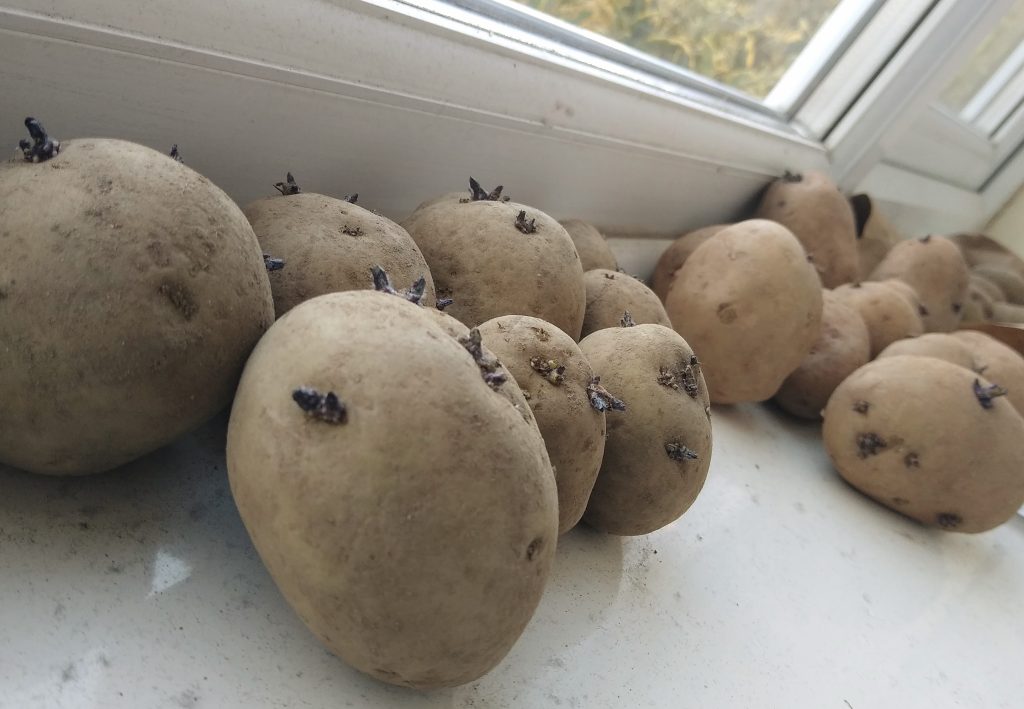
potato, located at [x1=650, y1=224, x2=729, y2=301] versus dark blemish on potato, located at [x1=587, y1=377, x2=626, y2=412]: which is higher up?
dark blemish on potato, located at [x1=587, y1=377, x2=626, y2=412]

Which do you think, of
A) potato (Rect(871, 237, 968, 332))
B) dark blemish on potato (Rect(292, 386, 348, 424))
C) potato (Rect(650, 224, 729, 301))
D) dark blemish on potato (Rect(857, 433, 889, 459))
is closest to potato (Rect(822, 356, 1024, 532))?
dark blemish on potato (Rect(857, 433, 889, 459))

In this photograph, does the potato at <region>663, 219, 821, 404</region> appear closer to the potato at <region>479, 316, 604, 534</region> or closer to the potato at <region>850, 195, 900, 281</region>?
the potato at <region>479, 316, 604, 534</region>

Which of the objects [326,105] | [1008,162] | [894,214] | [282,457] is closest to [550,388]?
[282,457]

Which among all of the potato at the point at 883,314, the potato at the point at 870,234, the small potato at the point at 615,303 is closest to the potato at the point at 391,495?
the small potato at the point at 615,303

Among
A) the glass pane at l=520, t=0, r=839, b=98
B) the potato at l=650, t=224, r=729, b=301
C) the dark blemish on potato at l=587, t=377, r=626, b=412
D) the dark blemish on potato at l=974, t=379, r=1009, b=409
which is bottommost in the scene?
the potato at l=650, t=224, r=729, b=301

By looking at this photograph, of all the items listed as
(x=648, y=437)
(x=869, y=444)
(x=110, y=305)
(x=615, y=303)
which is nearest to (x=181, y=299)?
(x=110, y=305)

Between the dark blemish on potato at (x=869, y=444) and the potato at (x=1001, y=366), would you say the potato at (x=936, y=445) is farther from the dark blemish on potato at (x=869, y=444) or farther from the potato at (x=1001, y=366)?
the potato at (x=1001, y=366)
